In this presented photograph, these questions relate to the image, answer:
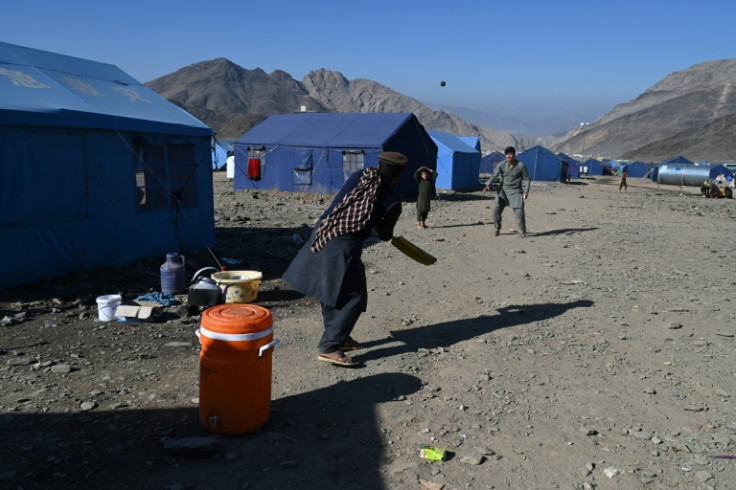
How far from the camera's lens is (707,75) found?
141375 mm

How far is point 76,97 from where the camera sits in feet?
26.1

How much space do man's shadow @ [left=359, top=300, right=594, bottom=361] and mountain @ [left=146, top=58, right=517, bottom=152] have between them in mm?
83462

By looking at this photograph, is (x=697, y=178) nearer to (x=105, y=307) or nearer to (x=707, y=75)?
(x=105, y=307)

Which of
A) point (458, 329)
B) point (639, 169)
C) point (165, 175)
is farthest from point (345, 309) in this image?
point (639, 169)

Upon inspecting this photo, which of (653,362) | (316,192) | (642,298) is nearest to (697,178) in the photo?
(316,192)

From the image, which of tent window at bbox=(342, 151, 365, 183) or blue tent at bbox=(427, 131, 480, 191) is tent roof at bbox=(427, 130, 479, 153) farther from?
tent window at bbox=(342, 151, 365, 183)

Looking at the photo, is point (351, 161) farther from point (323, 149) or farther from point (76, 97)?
point (76, 97)

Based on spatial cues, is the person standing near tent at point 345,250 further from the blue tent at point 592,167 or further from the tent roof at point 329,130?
the blue tent at point 592,167

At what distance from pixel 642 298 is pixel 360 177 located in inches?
175

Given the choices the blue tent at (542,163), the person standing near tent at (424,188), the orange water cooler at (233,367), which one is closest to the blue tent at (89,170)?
the orange water cooler at (233,367)

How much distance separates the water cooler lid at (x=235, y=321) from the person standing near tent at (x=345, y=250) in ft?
3.88

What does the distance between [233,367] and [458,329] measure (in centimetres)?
315

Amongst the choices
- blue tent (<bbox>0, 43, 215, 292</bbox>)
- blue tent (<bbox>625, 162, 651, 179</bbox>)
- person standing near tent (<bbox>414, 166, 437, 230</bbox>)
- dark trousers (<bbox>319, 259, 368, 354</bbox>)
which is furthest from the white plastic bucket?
blue tent (<bbox>625, 162, 651, 179</bbox>)

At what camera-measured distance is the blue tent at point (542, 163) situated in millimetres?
39312
